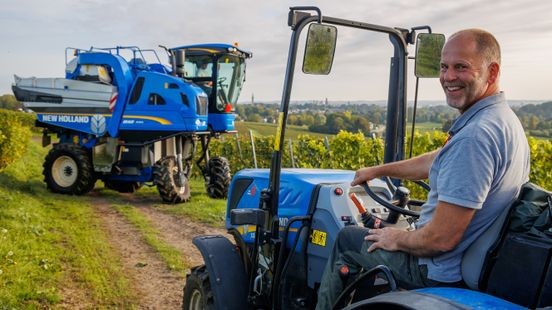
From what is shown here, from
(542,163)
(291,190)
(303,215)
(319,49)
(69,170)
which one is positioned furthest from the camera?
(69,170)

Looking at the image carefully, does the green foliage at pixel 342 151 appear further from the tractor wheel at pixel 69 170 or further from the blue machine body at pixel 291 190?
the blue machine body at pixel 291 190

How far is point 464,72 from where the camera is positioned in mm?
2305

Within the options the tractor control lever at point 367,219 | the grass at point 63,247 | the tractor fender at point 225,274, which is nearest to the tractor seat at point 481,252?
the tractor control lever at point 367,219

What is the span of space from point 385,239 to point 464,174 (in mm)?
514

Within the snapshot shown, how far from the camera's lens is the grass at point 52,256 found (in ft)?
17.0

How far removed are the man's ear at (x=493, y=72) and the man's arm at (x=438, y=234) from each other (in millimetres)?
556

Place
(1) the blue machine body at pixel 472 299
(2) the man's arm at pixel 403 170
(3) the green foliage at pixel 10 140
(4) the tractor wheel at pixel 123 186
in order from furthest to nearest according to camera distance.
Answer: (3) the green foliage at pixel 10 140 < (4) the tractor wheel at pixel 123 186 < (2) the man's arm at pixel 403 170 < (1) the blue machine body at pixel 472 299

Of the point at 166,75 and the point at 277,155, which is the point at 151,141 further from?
the point at 277,155

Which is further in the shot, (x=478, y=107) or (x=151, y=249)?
(x=151, y=249)

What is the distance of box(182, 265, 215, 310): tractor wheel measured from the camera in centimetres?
360

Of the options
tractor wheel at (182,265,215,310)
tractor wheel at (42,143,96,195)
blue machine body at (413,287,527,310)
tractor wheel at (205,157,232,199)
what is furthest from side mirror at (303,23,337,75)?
tractor wheel at (42,143,96,195)

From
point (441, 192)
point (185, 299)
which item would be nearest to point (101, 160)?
point (185, 299)

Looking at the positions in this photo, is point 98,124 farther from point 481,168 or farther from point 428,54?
point 481,168

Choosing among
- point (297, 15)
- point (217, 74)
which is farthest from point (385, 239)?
point (217, 74)
